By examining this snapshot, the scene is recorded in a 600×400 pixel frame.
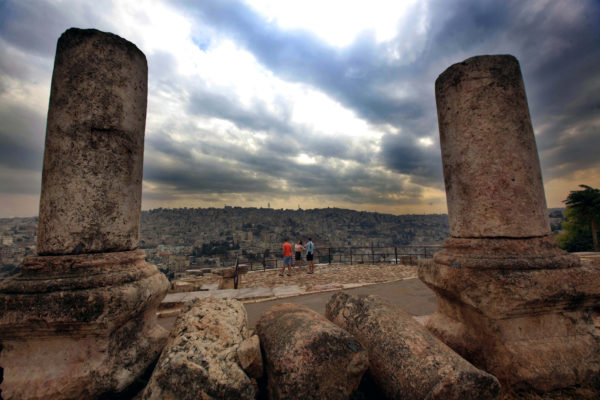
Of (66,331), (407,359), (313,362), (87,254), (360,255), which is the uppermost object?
(87,254)

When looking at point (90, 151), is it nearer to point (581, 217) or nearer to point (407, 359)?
point (407, 359)

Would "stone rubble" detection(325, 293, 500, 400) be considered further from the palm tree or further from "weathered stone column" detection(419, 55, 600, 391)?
the palm tree

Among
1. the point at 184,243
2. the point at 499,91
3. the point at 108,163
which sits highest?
the point at 499,91

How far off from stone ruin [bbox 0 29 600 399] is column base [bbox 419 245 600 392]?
11 millimetres

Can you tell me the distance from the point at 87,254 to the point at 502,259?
3.67 metres

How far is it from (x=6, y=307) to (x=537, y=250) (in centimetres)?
441

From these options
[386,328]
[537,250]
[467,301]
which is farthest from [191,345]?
[537,250]

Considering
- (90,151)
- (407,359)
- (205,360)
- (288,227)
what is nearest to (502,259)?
Answer: (407,359)

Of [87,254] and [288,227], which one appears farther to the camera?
[288,227]

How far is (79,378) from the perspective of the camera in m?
1.89

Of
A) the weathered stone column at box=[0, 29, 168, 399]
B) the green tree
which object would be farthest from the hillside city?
the weathered stone column at box=[0, 29, 168, 399]

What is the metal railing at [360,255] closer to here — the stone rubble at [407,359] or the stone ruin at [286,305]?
the stone ruin at [286,305]

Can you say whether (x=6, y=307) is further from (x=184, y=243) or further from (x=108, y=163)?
(x=184, y=243)

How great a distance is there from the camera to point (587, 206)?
18.5 meters
